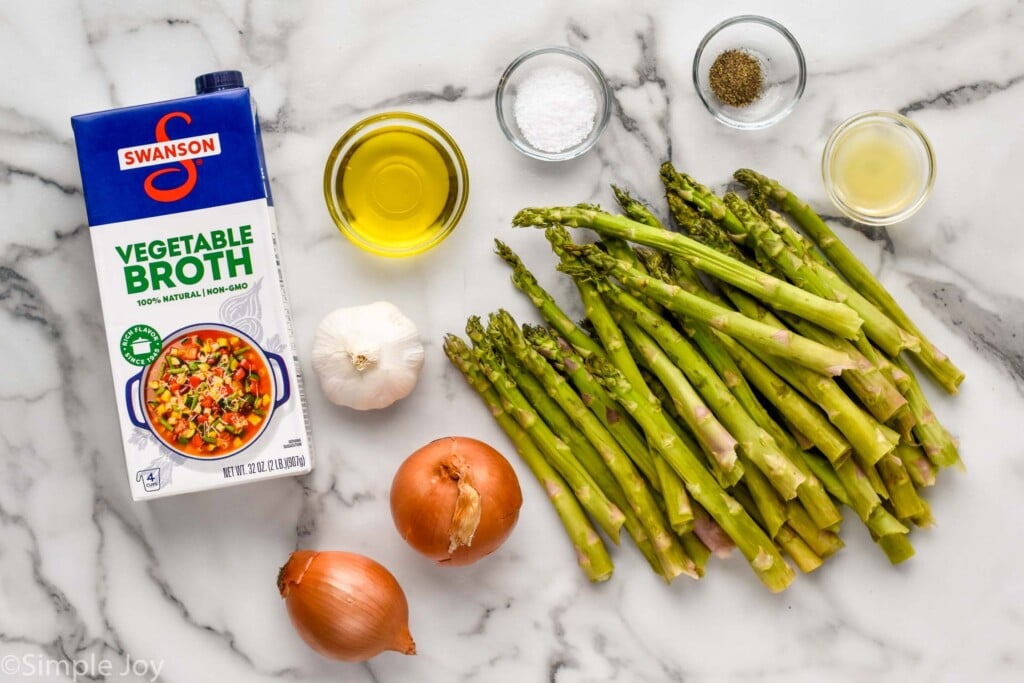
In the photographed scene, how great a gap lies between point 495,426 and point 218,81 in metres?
1.01

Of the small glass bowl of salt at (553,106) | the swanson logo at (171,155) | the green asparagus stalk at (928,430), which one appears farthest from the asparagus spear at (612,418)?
the swanson logo at (171,155)

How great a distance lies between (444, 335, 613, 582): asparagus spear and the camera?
6.79 feet

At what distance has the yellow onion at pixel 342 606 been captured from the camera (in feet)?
6.31

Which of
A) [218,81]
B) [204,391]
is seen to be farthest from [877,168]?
[204,391]

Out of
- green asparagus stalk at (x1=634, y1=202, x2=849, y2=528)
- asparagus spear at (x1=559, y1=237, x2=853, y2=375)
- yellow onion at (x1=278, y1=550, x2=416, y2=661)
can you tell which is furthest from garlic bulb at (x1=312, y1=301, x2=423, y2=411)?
green asparagus stalk at (x1=634, y1=202, x2=849, y2=528)

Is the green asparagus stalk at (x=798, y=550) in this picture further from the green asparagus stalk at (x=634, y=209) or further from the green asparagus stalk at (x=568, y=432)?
the green asparagus stalk at (x=634, y=209)

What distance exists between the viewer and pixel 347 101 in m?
2.11

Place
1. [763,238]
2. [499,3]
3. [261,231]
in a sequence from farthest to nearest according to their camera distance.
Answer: [499,3]
[763,238]
[261,231]

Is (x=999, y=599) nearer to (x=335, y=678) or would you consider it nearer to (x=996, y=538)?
(x=996, y=538)

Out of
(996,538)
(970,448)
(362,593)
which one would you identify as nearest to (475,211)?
(362,593)

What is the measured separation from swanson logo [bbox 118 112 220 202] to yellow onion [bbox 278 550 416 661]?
0.87 meters

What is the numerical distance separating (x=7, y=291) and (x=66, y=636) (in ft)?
2.84

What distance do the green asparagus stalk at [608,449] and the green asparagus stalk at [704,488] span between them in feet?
0.28

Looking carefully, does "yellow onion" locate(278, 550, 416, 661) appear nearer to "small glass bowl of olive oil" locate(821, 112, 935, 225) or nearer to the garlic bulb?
the garlic bulb
